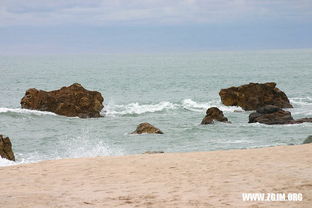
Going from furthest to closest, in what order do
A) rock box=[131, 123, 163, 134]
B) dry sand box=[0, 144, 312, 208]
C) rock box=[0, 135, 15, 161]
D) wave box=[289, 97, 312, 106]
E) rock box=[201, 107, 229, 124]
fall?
wave box=[289, 97, 312, 106], rock box=[201, 107, 229, 124], rock box=[131, 123, 163, 134], rock box=[0, 135, 15, 161], dry sand box=[0, 144, 312, 208]

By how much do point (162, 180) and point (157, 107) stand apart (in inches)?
1414

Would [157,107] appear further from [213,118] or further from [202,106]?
[213,118]

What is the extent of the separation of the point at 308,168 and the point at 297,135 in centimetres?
1663

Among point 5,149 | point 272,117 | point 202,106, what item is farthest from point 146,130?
point 202,106

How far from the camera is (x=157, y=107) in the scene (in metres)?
49.6

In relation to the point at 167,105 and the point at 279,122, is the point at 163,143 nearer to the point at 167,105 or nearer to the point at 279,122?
the point at 279,122

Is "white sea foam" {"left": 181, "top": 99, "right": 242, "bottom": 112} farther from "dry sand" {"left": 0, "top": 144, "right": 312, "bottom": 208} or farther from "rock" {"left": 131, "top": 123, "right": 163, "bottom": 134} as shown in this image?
"dry sand" {"left": 0, "top": 144, "right": 312, "bottom": 208}

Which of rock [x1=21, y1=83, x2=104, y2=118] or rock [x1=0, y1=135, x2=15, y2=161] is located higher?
rock [x1=21, y1=83, x2=104, y2=118]

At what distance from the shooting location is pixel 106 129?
35.7 metres

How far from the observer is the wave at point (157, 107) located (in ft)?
147

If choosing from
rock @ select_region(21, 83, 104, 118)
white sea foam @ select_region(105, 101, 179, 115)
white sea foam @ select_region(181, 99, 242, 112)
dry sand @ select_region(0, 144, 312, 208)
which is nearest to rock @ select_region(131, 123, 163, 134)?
rock @ select_region(21, 83, 104, 118)

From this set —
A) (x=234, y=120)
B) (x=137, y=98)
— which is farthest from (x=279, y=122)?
(x=137, y=98)

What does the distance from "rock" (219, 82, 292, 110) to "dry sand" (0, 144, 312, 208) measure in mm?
26124

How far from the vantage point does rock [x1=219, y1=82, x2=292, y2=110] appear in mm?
43875
